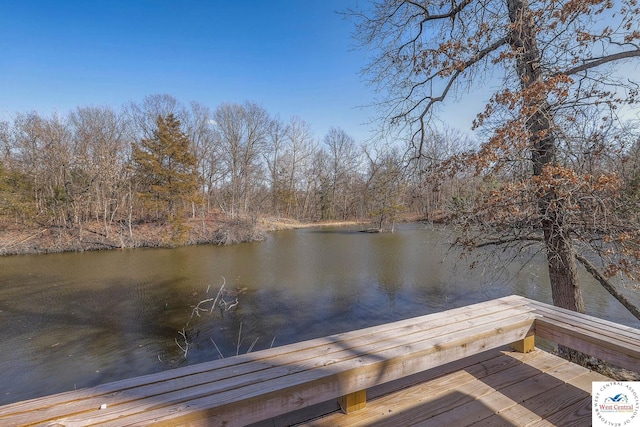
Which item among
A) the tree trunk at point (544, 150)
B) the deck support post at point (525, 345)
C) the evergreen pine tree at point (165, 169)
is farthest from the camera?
the evergreen pine tree at point (165, 169)

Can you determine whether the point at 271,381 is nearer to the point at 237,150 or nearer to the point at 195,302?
the point at 195,302

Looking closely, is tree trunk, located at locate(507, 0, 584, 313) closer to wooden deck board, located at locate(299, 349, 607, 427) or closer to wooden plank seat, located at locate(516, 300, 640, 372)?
wooden plank seat, located at locate(516, 300, 640, 372)

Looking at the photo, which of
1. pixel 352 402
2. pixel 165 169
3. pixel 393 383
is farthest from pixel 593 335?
pixel 165 169

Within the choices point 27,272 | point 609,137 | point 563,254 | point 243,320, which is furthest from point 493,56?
point 27,272

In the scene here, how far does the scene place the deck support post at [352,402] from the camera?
1.55 m

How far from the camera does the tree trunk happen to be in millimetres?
3010

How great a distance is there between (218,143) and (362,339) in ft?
77.4

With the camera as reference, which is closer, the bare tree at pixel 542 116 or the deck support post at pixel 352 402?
the deck support post at pixel 352 402

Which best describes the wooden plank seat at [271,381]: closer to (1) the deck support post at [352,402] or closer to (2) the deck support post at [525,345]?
(1) the deck support post at [352,402]

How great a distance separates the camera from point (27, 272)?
1016 centimetres

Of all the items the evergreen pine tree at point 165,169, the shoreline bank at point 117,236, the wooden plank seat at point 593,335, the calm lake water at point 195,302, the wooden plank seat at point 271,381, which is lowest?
the calm lake water at point 195,302

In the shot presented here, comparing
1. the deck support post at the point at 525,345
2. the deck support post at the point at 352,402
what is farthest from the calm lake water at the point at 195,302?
the deck support post at the point at 352,402

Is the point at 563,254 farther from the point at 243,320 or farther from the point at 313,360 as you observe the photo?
the point at 243,320

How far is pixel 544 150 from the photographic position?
3287 millimetres
